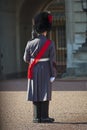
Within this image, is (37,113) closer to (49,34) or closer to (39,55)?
(39,55)

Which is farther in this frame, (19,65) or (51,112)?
(19,65)

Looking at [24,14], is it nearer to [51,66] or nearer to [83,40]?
[83,40]

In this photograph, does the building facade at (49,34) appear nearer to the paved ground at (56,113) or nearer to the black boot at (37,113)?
the paved ground at (56,113)

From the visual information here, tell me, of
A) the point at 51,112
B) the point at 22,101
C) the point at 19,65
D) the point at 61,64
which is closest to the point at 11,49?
the point at 19,65

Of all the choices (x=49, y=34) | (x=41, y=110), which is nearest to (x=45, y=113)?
(x=41, y=110)

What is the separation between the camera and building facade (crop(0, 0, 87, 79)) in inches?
692

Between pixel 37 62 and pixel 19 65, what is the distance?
45.5 feet

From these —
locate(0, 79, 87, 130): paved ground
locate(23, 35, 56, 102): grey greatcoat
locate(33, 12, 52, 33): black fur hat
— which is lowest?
locate(0, 79, 87, 130): paved ground

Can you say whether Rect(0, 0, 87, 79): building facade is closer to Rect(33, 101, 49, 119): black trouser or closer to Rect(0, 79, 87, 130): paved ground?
Rect(0, 79, 87, 130): paved ground

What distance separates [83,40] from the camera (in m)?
18.0

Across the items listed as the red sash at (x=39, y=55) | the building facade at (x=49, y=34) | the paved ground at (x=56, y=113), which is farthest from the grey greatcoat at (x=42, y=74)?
the building facade at (x=49, y=34)

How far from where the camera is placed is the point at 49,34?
20344 millimetres

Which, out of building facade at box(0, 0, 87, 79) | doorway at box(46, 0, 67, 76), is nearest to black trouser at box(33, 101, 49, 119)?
building facade at box(0, 0, 87, 79)

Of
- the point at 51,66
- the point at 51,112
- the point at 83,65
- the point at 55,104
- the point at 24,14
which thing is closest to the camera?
the point at 51,66
